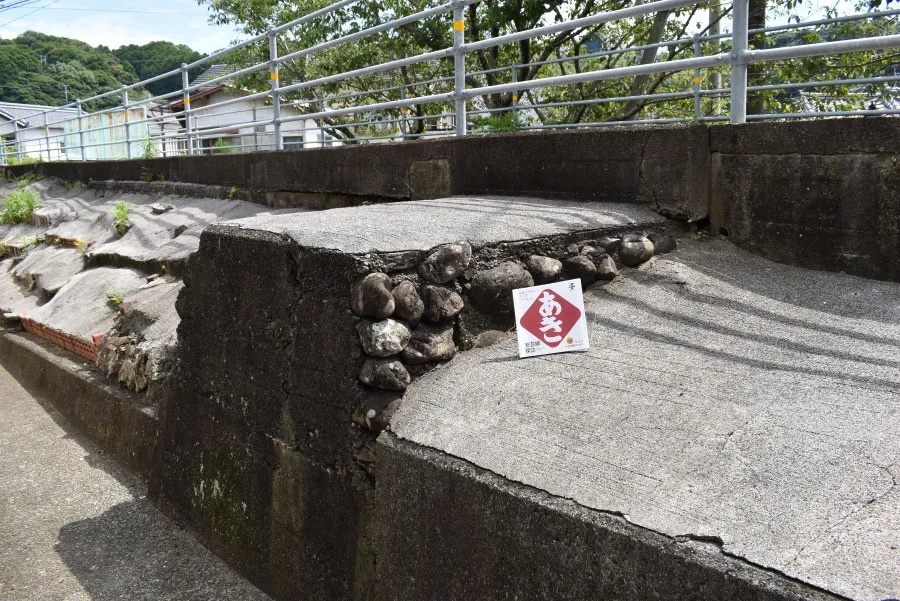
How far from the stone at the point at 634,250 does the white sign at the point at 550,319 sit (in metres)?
0.60

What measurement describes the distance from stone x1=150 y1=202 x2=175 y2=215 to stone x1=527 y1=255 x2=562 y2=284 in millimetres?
6853

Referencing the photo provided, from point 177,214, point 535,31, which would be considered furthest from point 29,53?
point 535,31

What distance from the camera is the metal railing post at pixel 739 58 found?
367cm

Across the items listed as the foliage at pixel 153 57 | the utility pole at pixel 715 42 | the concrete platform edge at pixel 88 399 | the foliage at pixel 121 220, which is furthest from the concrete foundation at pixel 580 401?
the foliage at pixel 153 57

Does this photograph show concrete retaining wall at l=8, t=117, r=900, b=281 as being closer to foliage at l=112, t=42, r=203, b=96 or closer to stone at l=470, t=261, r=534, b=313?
stone at l=470, t=261, r=534, b=313

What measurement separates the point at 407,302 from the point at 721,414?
1241mm

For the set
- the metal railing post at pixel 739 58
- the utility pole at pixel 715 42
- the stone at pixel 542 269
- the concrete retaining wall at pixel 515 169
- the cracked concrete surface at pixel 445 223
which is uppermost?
the utility pole at pixel 715 42

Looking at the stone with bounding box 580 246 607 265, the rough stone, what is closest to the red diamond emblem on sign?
the stone with bounding box 580 246 607 265

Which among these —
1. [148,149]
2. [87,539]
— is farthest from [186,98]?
[87,539]

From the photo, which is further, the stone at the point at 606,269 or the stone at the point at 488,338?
the stone at the point at 606,269

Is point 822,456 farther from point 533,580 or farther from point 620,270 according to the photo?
point 620,270

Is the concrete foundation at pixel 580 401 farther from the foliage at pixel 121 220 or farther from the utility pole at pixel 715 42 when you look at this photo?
the utility pole at pixel 715 42

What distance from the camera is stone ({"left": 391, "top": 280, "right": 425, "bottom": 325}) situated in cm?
304

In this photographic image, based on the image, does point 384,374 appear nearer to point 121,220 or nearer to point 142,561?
point 142,561
